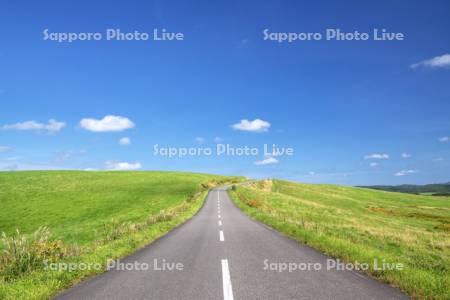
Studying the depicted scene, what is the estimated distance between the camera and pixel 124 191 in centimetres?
5709

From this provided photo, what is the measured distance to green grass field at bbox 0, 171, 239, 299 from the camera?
920 centimetres

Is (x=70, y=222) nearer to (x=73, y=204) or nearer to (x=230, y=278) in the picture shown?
(x=73, y=204)

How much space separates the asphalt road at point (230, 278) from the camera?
285 inches

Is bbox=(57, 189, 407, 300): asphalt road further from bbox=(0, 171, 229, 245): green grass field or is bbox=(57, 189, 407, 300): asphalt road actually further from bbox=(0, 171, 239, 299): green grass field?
bbox=(0, 171, 229, 245): green grass field

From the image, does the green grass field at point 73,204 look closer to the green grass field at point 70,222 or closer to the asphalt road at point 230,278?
the green grass field at point 70,222

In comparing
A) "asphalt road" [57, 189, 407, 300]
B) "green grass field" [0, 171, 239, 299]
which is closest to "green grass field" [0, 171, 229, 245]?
"green grass field" [0, 171, 239, 299]

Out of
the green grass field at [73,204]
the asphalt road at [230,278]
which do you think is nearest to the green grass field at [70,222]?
the green grass field at [73,204]

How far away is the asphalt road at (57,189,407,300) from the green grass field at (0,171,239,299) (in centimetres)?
103

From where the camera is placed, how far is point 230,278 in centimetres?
843

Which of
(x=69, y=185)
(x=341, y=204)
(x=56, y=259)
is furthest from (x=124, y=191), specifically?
(x=56, y=259)

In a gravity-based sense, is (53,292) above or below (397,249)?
above

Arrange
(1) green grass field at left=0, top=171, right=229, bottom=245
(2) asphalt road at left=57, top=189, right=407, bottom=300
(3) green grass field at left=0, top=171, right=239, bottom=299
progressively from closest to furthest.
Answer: (2) asphalt road at left=57, top=189, right=407, bottom=300, (3) green grass field at left=0, top=171, right=239, bottom=299, (1) green grass field at left=0, top=171, right=229, bottom=245

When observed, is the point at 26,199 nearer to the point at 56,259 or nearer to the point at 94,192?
the point at 94,192

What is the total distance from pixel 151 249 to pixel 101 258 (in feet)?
7.60
